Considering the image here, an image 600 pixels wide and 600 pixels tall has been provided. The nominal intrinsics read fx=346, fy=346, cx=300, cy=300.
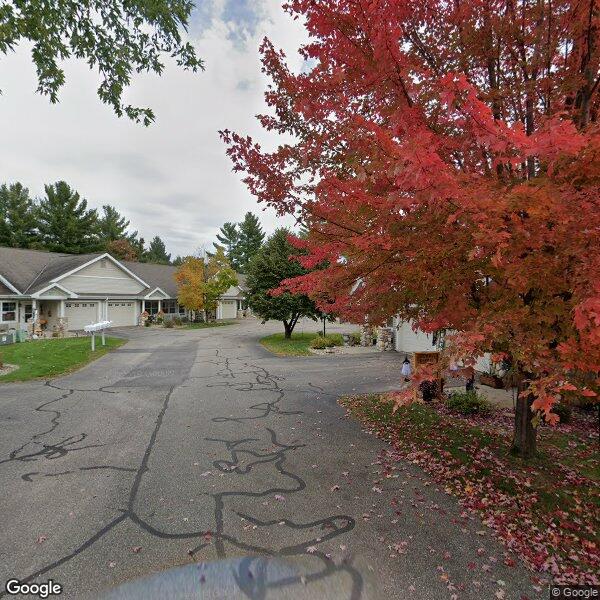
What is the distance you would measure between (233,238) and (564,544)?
7259cm

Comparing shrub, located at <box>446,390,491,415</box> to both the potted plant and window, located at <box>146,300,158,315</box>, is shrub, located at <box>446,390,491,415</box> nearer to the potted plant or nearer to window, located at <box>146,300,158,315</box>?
the potted plant

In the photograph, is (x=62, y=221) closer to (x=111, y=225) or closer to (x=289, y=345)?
(x=111, y=225)

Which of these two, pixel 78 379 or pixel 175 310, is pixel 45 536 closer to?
pixel 78 379

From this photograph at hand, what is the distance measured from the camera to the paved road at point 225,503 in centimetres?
315

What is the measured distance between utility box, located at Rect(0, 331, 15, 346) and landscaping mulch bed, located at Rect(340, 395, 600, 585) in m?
19.4

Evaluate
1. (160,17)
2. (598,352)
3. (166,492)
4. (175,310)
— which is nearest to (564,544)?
(598,352)

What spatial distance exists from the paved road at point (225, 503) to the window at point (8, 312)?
17.7 m

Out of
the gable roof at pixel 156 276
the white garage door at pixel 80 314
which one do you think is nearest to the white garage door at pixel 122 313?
the white garage door at pixel 80 314

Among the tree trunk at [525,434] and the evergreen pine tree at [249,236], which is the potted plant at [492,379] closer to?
the tree trunk at [525,434]

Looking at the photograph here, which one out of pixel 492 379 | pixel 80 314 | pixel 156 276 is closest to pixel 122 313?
pixel 80 314

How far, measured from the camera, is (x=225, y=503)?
4.26 metres

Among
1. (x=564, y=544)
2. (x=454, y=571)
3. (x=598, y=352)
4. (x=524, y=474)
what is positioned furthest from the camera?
(x=524, y=474)

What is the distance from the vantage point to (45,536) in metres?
3.62

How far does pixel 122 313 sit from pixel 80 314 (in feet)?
11.7
